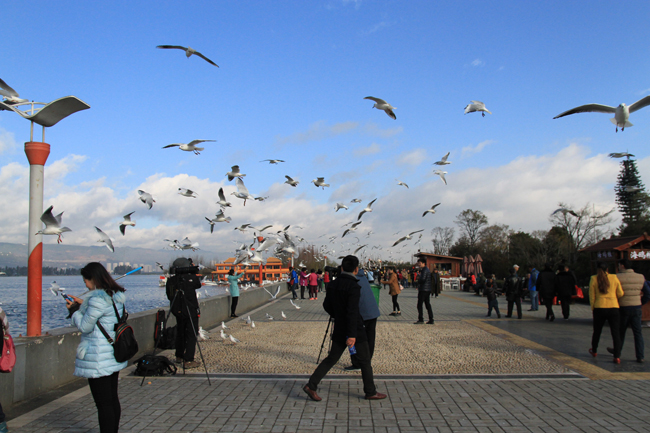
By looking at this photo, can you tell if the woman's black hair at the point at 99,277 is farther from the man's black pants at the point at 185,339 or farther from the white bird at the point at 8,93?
the white bird at the point at 8,93

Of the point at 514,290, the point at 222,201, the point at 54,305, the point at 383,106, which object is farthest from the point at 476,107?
the point at 54,305

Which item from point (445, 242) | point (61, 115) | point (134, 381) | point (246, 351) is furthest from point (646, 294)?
point (445, 242)

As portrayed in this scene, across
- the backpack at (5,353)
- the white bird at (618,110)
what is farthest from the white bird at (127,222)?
the white bird at (618,110)

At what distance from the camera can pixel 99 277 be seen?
3945 mm

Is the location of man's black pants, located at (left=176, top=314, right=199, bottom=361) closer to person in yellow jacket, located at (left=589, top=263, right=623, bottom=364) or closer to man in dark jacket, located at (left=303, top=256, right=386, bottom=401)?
man in dark jacket, located at (left=303, top=256, right=386, bottom=401)

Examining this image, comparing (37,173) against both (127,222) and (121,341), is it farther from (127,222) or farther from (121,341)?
(127,222)

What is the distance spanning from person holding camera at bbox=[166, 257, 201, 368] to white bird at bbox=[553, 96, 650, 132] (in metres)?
6.98

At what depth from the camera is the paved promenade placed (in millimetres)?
4492

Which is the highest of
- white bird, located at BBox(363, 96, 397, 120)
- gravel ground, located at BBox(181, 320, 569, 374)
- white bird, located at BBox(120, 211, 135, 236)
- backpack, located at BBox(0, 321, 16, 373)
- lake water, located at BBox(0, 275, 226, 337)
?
white bird, located at BBox(363, 96, 397, 120)

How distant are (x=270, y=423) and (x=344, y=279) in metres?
1.81

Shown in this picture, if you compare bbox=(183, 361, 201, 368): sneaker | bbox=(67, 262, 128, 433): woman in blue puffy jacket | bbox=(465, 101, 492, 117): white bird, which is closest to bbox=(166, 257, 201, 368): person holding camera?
bbox=(183, 361, 201, 368): sneaker

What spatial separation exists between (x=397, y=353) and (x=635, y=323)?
405 centimetres

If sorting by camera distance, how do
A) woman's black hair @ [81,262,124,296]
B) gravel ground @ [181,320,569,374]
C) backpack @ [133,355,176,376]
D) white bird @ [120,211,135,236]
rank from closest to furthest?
woman's black hair @ [81,262,124,296] → backpack @ [133,355,176,376] → gravel ground @ [181,320,569,374] → white bird @ [120,211,135,236]

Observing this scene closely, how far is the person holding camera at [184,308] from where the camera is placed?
285 inches
